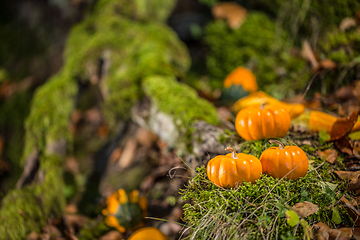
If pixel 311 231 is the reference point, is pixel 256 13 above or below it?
above

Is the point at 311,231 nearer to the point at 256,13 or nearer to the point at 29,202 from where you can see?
the point at 29,202

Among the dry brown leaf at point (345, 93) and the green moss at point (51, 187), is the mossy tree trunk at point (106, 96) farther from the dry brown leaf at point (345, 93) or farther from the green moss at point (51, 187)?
the dry brown leaf at point (345, 93)

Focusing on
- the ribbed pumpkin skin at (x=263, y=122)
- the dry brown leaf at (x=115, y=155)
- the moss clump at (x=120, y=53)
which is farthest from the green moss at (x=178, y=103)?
the dry brown leaf at (x=115, y=155)

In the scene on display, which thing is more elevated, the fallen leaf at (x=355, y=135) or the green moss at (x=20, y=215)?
the fallen leaf at (x=355, y=135)

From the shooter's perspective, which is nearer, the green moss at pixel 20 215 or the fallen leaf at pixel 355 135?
the fallen leaf at pixel 355 135

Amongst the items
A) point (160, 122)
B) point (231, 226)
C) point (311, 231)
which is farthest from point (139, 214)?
point (311, 231)

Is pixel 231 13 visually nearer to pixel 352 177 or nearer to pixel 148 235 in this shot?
pixel 352 177

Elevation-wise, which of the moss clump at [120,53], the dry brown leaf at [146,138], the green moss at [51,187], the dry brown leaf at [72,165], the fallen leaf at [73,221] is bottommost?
the dry brown leaf at [72,165]
